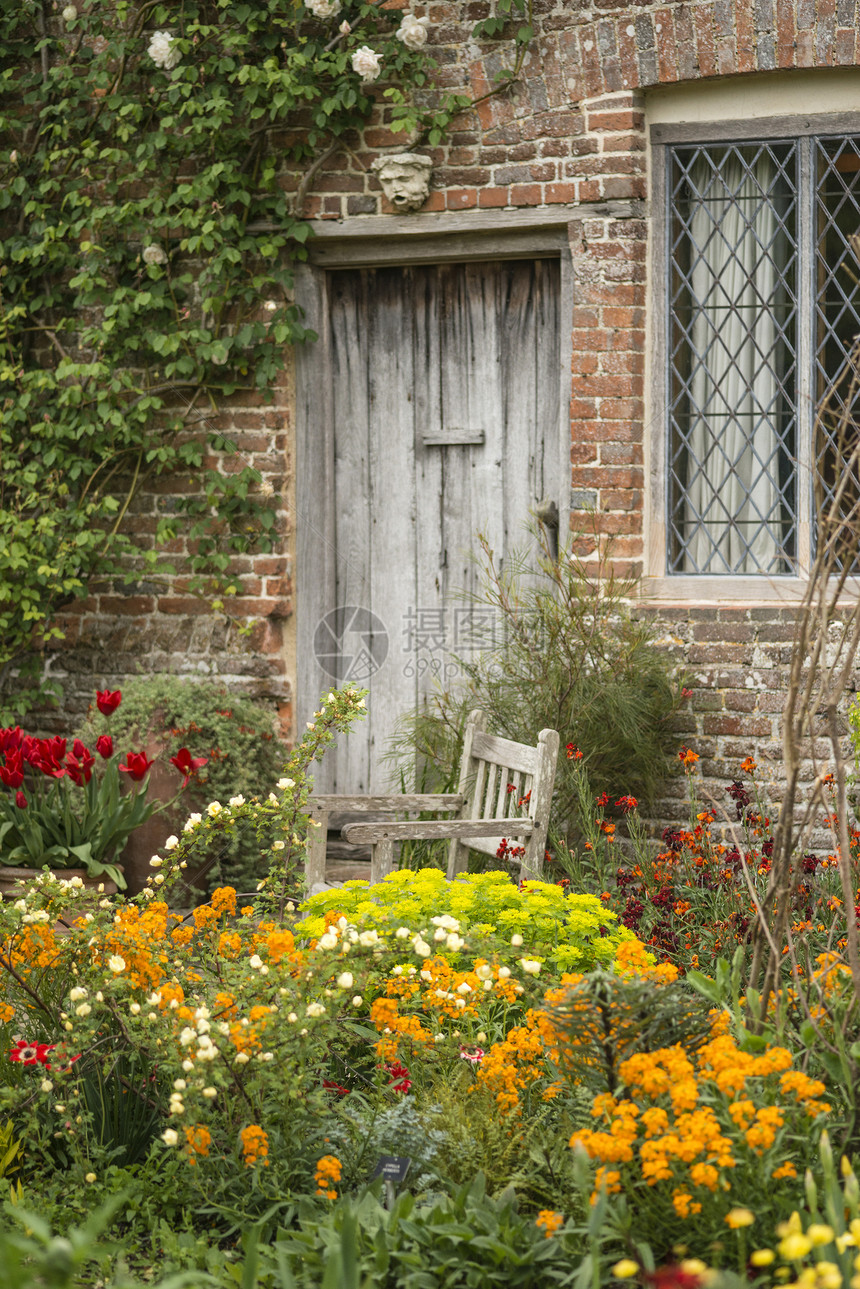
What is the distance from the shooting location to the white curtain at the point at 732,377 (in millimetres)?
5180

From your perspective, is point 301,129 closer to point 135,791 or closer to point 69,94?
point 69,94

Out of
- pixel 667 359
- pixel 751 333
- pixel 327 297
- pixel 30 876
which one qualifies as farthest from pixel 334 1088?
pixel 327 297

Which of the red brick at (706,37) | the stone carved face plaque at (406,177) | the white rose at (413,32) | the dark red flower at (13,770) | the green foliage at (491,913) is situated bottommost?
the green foliage at (491,913)

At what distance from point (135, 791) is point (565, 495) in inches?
81.5

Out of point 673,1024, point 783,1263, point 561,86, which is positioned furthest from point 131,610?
point 783,1263

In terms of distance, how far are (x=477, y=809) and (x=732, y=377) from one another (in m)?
2.16

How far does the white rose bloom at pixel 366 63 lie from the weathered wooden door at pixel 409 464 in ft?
2.66

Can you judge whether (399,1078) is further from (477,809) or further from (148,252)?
(148,252)

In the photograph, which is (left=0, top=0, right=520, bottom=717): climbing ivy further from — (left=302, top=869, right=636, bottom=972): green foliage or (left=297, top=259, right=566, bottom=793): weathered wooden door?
(left=302, top=869, right=636, bottom=972): green foliage

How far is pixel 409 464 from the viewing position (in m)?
5.73

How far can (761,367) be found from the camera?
5.20 m

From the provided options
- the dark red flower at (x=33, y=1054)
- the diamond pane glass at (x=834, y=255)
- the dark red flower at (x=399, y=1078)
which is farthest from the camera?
the diamond pane glass at (x=834, y=255)

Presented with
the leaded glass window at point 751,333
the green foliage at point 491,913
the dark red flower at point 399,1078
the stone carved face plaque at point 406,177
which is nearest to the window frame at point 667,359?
the leaded glass window at point 751,333

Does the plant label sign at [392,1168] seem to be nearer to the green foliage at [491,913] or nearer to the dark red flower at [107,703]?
the green foliage at [491,913]
